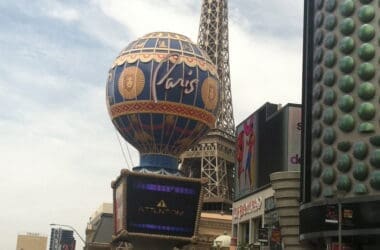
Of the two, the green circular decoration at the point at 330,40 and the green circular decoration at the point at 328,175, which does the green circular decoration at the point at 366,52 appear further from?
the green circular decoration at the point at 328,175

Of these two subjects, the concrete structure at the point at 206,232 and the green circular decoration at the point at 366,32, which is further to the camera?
the concrete structure at the point at 206,232

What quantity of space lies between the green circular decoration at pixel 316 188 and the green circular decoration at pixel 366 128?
545cm

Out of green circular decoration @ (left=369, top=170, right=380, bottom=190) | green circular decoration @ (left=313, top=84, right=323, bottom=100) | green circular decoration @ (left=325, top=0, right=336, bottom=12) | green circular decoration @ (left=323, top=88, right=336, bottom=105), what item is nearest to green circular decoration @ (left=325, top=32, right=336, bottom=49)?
green circular decoration @ (left=325, top=0, right=336, bottom=12)

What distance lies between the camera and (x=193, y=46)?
8081 cm

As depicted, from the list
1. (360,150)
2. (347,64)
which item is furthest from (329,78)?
(360,150)

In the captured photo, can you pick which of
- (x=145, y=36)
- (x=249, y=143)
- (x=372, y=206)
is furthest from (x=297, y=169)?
(x=145, y=36)

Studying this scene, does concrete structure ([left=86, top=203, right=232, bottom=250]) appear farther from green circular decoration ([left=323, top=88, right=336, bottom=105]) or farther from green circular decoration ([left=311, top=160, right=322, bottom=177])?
green circular decoration ([left=323, top=88, right=336, bottom=105])

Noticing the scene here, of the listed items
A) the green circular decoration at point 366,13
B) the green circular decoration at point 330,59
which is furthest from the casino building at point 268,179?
the green circular decoration at point 366,13

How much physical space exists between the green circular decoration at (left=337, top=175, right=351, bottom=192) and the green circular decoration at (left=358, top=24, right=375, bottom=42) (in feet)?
31.4

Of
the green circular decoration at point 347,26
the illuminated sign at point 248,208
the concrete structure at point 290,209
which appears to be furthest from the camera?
the illuminated sign at point 248,208

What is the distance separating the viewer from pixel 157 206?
7762cm

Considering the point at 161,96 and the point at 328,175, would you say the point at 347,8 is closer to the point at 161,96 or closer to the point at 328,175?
the point at 328,175

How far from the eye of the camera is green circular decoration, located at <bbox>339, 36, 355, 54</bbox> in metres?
53.3

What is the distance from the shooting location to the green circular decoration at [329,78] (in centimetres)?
5419
